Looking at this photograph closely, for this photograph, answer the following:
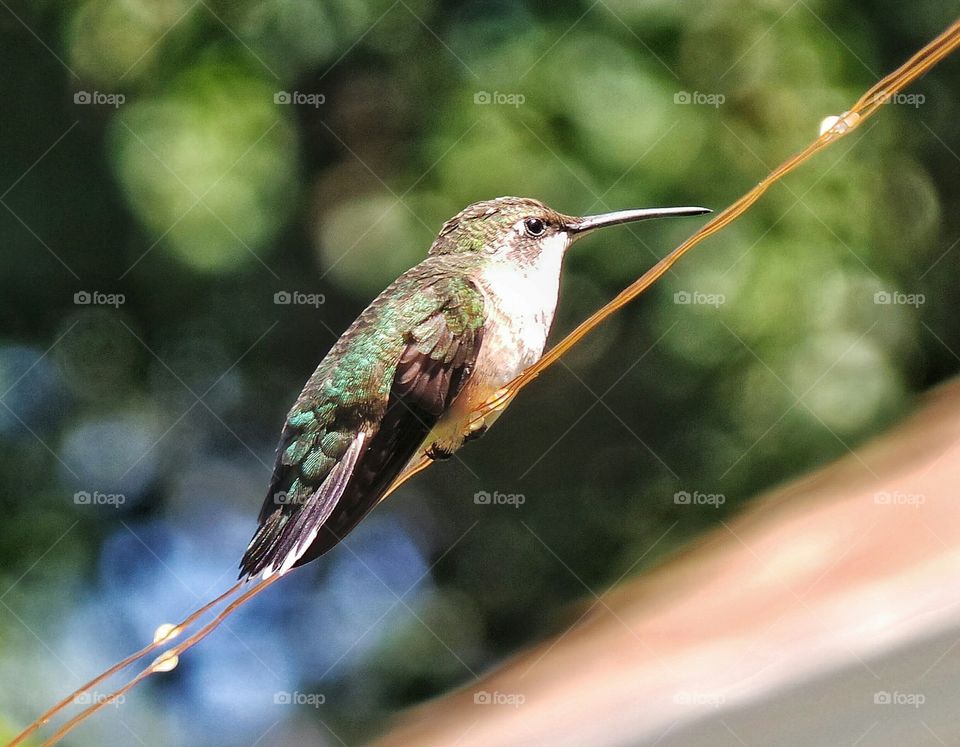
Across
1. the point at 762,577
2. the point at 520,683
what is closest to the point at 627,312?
the point at 762,577

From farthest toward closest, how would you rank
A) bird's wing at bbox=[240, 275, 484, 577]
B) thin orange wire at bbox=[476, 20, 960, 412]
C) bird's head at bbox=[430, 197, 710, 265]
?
bird's head at bbox=[430, 197, 710, 265], bird's wing at bbox=[240, 275, 484, 577], thin orange wire at bbox=[476, 20, 960, 412]

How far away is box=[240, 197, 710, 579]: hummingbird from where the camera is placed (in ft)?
8.54

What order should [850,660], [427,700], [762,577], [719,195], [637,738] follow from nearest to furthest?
[850,660] → [637,738] → [719,195] → [762,577] → [427,700]

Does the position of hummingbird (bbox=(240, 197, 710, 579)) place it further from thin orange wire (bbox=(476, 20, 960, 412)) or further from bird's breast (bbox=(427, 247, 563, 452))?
thin orange wire (bbox=(476, 20, 960, 412))

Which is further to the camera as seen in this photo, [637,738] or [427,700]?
[427,700]

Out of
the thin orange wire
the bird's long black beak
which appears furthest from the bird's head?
the thin orange wire

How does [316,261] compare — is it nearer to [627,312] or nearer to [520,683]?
[627,312]

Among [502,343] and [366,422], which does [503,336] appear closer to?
[502,343]

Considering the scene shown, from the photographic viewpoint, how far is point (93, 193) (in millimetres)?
3863

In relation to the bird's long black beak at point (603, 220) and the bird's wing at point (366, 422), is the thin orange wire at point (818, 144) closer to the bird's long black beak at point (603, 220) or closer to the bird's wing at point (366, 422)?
the bird's wing at point (366, 422)

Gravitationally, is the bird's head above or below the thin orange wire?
above

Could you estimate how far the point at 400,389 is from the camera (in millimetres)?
2672

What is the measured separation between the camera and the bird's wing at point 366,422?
2.59 meters

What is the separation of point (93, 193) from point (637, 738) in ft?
8.09
